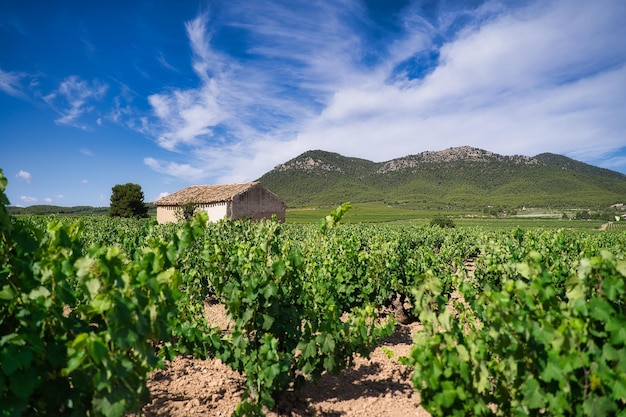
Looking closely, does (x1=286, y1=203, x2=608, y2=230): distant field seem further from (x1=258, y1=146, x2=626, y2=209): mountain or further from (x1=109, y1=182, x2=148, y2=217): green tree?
(x1=258, y1=146, x2=626, y2=209): mountain

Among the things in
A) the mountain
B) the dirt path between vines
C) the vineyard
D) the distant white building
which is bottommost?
the dirt path between vines

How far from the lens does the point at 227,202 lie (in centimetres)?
3266

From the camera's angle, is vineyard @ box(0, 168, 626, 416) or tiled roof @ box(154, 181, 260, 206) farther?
tiled roof @ box(154, 181, 260, 206)

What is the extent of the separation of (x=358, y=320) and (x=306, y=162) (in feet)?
630

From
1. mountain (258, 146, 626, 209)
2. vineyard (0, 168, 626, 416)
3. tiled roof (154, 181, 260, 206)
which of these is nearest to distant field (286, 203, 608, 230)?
tiled roof (154, 181, 260, 206)

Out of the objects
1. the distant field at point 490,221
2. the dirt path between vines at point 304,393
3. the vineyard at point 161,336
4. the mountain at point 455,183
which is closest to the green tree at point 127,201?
the distant field at point 490,221

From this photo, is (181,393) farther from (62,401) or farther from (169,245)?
(169,245)

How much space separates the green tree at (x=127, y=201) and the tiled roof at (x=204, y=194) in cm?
1039

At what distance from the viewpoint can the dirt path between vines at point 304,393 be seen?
14.3 ft

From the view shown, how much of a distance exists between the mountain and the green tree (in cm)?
9058

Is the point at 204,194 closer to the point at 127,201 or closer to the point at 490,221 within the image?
the point at 127,201

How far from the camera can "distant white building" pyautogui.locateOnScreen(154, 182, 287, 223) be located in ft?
108

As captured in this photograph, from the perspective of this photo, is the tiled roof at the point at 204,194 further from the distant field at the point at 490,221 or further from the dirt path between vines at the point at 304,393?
the dirt path between vines at the point at 304,393

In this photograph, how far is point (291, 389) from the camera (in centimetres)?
491
